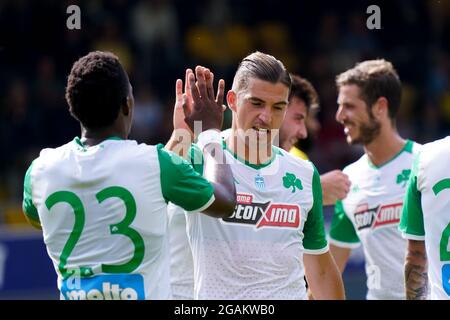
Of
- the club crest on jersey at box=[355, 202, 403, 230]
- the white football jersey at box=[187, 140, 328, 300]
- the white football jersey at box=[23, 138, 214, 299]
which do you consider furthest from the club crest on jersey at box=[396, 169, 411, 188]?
the white football jersey at box=[23, 138, 214, 299]

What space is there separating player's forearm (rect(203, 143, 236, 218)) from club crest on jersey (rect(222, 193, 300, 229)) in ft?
1.42

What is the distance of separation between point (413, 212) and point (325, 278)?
2.20 ft

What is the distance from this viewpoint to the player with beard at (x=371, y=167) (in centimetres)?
685

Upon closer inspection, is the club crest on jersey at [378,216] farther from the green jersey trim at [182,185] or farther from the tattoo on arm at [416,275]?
the green jersey trim at [182,185]

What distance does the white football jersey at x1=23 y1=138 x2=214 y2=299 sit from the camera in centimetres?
421

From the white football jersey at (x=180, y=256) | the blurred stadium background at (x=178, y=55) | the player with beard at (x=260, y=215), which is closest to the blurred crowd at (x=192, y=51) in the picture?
the blurred stadium background at (x=178, y=55)

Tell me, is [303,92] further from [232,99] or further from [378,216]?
[232,99]

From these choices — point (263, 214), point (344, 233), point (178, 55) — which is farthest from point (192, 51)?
point (263, 214)

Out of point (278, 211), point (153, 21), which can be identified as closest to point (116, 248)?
point (278, 211)

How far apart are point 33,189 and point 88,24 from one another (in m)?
9.34

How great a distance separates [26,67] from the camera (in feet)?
43.8
